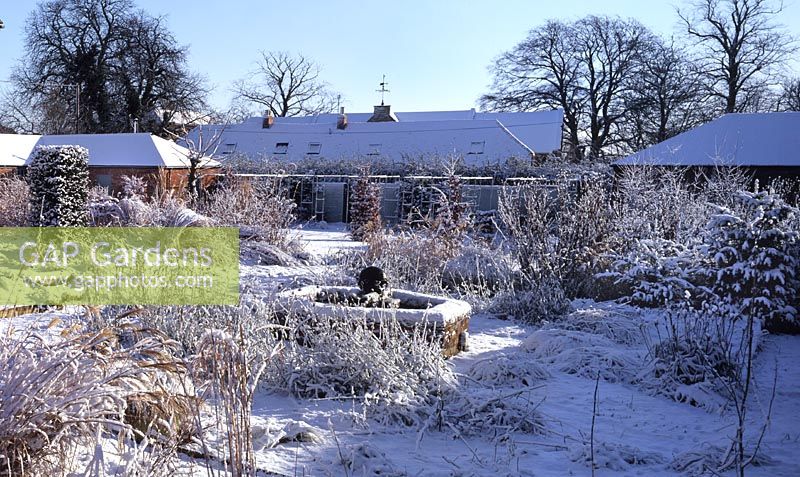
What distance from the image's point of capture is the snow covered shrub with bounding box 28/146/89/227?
1045 cm

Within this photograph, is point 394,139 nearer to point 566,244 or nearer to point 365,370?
point 566,244

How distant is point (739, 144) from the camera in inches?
794

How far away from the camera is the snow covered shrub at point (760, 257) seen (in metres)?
7.44

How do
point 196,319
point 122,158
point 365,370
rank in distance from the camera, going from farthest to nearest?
1. point 122,158
2. point 196,319
3. point 365,370

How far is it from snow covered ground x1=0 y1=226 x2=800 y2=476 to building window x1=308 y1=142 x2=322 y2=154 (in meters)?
22.8

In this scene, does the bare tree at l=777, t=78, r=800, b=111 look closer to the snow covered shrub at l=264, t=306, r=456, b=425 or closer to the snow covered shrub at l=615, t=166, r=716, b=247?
the snow covered shrub at l=615, t=166, r=716, b=247

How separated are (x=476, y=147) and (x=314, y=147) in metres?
6.82

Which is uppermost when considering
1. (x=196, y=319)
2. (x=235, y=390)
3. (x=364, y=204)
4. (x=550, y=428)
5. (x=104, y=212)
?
(x=364, y=204)

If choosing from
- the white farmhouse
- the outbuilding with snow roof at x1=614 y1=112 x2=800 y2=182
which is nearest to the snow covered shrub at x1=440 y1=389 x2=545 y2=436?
the outbuilding with snow roof at x1=614 y1=112 x2=800 y2=182

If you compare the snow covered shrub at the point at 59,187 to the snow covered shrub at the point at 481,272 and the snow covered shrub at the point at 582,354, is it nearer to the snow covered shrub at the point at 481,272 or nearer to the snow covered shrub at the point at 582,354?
the snow covered shrub at the point at 481,272

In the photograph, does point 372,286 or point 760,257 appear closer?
point 372,286

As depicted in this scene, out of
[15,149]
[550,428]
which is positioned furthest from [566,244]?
[15,149]

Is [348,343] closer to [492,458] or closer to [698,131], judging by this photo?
[492,458]

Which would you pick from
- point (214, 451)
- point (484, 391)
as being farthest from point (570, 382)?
point (214, 451)
